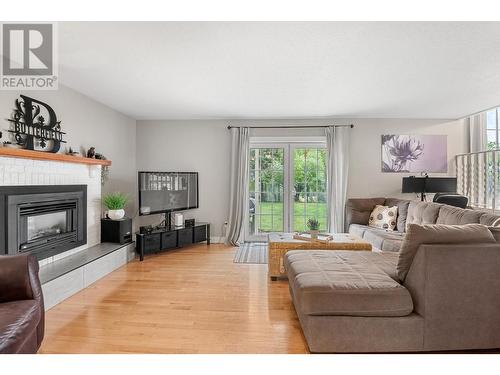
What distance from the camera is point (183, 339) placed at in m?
2.04

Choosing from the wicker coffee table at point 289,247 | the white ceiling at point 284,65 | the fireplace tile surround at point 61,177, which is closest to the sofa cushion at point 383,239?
the wicker coffee table at point 289,247

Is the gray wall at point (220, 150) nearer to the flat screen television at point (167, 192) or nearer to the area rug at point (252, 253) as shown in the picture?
the flat screen television at point (167, 192)

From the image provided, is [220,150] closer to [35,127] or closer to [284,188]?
[284,188]

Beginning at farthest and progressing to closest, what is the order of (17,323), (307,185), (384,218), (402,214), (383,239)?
(307,185)
(384,218)
(402,214)
(383,239)
(17,323)

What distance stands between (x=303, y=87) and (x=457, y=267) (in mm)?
2498

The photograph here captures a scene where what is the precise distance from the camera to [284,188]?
17.5ft

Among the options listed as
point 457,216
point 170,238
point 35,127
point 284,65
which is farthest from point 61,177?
point 457,216

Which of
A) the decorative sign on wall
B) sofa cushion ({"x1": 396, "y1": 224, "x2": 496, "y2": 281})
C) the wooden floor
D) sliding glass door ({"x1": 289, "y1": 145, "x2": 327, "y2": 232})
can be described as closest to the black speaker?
the wooden floor

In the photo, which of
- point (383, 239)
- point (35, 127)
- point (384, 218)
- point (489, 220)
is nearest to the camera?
point (489, 220)

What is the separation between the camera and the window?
5.59m

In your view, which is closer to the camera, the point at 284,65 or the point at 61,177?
the point at 284,65

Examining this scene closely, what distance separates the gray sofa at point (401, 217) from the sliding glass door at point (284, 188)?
641 mm

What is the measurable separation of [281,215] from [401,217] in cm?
199
